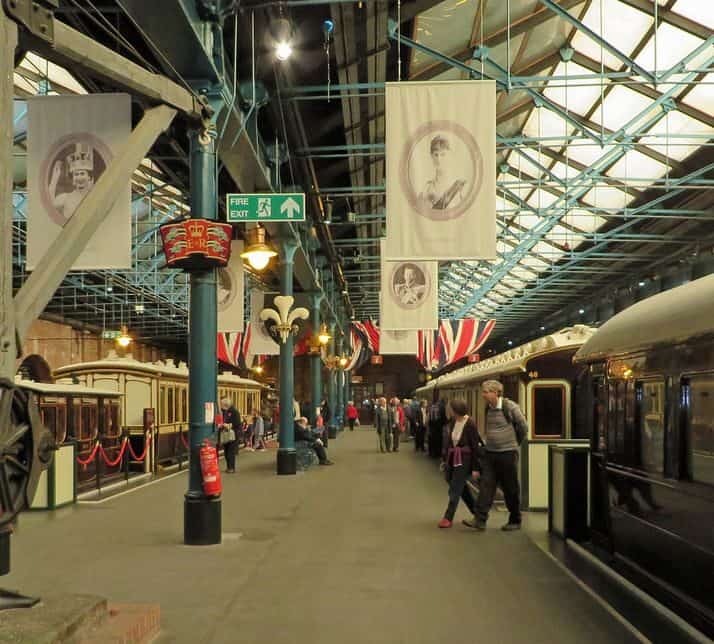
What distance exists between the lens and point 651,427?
762 centimetres

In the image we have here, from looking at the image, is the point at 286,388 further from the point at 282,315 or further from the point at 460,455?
the point at 460,455

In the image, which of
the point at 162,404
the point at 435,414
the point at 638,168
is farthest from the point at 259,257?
the point at 638,168

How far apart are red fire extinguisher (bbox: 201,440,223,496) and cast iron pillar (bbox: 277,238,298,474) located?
9217mm

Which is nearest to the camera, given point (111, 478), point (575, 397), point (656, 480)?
point (656, 480)

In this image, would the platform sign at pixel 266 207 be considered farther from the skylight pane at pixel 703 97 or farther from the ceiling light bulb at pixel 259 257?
the skylight pane at pixel 703 97

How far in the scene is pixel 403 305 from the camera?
67.7ft

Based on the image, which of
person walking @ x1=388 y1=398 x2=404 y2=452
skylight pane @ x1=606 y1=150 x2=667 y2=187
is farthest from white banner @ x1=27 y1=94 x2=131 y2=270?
person walking @ x1=388 y1=398 x2=404 y2=452

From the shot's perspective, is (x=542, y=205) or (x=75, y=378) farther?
(x=542, y=205)

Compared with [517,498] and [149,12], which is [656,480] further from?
[149,12]

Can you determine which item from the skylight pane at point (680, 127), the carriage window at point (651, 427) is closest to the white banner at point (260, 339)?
the skylight pane at point (680, 127)

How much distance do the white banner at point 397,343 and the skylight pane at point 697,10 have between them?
12.5 m

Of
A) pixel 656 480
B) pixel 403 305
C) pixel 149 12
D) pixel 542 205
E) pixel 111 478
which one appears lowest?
pixel 111 478

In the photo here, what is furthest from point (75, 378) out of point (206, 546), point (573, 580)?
point (573, 580)

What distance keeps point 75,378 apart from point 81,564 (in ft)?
42.1
